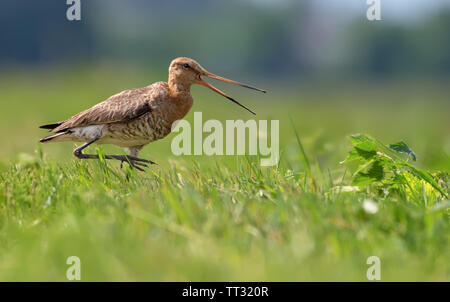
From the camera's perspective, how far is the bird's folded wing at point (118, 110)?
5.32 meters

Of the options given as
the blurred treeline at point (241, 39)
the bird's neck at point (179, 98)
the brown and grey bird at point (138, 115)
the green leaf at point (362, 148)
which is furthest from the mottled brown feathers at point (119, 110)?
the blurred treeline at point (241, 39)

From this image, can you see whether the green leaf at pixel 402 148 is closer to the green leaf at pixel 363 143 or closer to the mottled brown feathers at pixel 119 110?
the green leaf at pixel 363 143

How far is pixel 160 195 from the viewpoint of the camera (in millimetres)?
3865

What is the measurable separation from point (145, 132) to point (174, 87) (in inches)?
18.9

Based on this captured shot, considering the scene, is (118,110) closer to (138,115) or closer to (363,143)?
(138,115)

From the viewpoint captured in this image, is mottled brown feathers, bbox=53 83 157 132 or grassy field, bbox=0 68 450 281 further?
mottled brown feathers, bbox=53 83 157 132

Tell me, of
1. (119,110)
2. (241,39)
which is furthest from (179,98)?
(241,39)

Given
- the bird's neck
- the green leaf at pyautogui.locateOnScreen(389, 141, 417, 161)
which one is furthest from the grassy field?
the bird's neck

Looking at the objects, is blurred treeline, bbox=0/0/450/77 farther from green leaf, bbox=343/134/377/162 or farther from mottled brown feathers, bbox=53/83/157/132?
green leaf, bbox=343/134/377/162

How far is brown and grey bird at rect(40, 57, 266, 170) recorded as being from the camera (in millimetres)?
5344

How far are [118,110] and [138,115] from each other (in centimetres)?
19

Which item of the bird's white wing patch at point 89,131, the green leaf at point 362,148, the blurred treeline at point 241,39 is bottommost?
the green leaf at point 362,148
